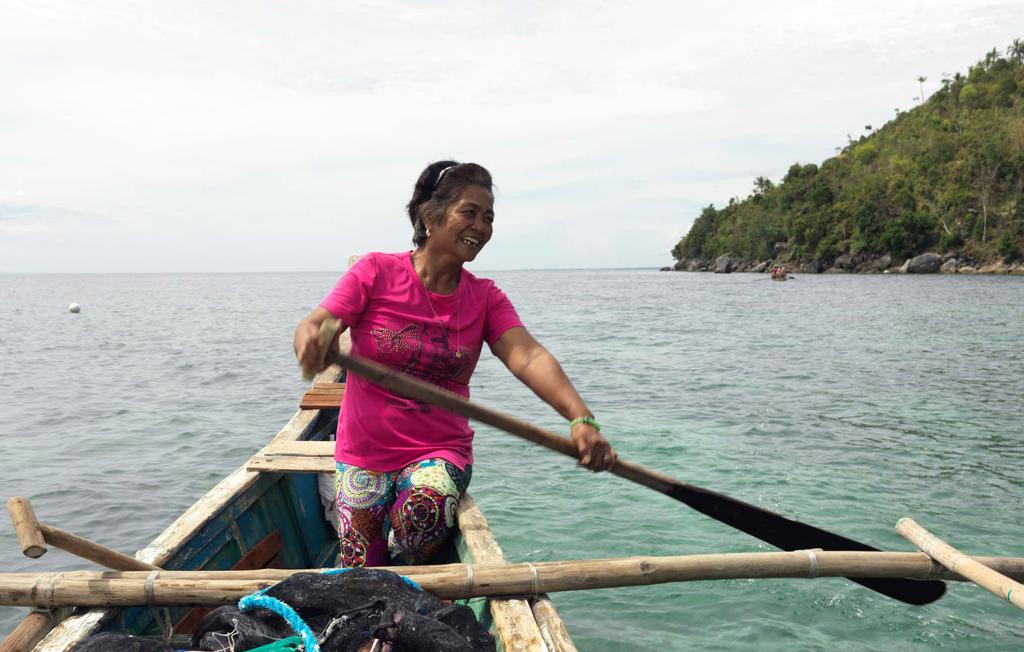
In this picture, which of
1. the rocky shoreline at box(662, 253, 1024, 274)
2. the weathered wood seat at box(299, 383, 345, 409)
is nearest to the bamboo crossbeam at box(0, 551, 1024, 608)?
the weathered wood seat at box(299, 383, 345, 409)

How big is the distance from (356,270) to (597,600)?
3.05 meters

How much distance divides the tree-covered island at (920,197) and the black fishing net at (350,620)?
66189 millimetres

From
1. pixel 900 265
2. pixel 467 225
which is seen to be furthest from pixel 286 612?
pixel 900 265

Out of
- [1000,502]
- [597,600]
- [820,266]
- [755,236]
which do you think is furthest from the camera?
[755,236]

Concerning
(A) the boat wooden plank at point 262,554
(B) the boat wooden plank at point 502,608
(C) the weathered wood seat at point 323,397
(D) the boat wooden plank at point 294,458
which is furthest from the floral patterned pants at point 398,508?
(C) the weathered wood seat at point 323,397

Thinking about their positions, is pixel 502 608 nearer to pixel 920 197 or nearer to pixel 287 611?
pixel 287 611

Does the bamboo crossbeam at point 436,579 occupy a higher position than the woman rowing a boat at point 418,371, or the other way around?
the woman rowing a boat at point 418,371

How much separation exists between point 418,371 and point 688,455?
623cm

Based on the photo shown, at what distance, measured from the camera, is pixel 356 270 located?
3.10 metres

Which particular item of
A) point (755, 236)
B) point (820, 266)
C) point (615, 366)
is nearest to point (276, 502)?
A: point (615, 366)

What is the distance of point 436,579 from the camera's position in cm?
267

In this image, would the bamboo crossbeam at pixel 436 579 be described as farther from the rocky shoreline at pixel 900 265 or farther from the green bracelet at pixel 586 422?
the rocky shoreline at pixel 900 265

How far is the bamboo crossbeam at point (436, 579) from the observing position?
8.52 ft

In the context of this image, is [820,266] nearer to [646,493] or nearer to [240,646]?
[646,493]
